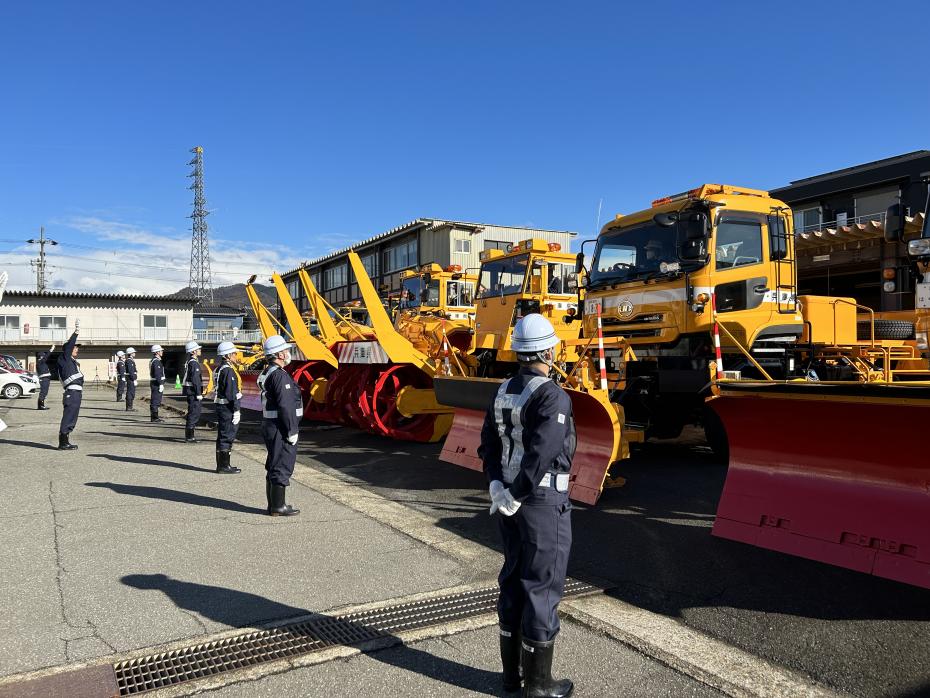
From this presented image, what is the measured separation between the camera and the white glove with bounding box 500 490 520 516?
11.0 ft

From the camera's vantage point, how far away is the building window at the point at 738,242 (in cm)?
827

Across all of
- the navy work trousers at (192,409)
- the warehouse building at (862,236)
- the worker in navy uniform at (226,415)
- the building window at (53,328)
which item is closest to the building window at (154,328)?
the building window at (53,328)

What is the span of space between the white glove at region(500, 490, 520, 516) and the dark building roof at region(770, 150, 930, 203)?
1583 cm

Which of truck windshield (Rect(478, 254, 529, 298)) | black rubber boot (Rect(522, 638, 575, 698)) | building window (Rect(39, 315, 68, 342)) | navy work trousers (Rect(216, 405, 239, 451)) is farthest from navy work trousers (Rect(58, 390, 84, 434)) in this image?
building window (Rect(39, 315, 68, 342))

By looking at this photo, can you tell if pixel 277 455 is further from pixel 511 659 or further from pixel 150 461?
pixel 150 461

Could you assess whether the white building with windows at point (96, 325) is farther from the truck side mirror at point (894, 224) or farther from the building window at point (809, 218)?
the truck side mirror at point (894, 224)

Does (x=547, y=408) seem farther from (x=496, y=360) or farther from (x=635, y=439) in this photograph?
(x=496, y=360)

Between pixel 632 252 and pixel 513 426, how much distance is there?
609 cm

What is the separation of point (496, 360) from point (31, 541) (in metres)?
7.04


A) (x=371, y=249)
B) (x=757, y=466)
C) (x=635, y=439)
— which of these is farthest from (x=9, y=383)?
(x=757, y=466)

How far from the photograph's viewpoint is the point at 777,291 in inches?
327

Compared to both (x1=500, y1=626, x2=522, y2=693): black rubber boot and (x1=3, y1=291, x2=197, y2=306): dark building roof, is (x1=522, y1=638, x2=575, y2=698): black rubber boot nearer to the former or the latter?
(x1=500, y1=626, x2=522, y2=693): black rubber boot

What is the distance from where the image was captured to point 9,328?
4881 cm

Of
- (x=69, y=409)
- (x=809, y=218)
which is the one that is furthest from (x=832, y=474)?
(x=809, y=218)
